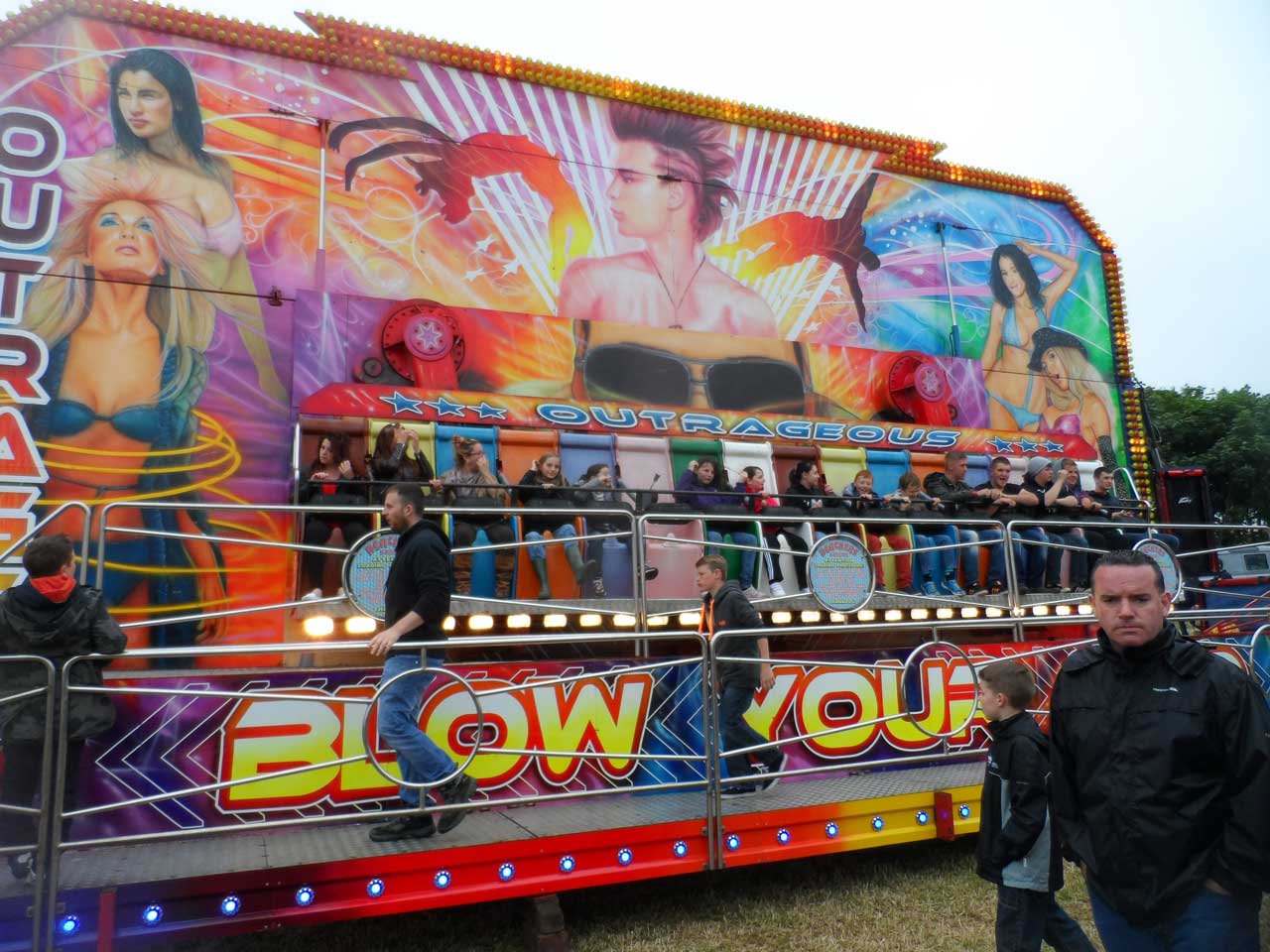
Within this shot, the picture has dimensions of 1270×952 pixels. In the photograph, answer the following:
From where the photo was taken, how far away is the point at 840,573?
6.42 metres

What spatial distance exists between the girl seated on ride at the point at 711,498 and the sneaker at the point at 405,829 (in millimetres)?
3518

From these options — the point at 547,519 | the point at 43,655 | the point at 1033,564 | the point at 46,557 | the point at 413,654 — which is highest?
the point at 547,519

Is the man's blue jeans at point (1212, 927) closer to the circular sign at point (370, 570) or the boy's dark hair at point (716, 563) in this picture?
the boy's dark hair at point (716, 563)

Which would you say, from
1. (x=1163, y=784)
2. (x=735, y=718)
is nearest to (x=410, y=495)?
(x=735, y=718)

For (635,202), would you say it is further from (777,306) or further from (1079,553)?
(1079,553)

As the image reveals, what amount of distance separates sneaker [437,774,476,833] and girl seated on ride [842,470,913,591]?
169 inches

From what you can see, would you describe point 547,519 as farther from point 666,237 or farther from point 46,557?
point 666,237

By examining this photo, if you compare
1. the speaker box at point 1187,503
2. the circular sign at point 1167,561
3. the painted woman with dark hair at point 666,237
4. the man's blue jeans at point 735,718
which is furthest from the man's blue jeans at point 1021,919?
the speaker box at point 1187,503

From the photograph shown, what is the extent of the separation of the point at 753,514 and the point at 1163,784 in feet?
17.1

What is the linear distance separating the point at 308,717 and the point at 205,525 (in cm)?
426

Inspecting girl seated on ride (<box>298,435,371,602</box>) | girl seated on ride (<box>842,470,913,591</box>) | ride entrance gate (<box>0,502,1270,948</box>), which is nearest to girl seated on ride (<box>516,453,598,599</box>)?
ride entrance gate (<box>0,502,1270,948</box>)

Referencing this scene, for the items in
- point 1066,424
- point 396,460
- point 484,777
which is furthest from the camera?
point 1066,424

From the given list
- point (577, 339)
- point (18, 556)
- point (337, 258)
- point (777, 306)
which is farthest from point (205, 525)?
point (777, 306)

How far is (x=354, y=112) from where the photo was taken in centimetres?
970
